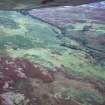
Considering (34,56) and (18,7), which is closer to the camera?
(34,56)

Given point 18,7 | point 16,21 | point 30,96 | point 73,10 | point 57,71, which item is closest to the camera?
point 30,96

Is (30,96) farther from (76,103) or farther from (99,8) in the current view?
(99,8)

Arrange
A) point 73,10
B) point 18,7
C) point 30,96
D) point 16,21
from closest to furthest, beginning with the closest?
point 30,96 → point 16,21 → point 73,10 → point 18,7

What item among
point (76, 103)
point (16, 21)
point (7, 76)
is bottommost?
point (76, 103)

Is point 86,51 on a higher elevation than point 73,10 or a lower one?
lower

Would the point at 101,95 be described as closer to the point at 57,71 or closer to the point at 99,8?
the point at 57,71

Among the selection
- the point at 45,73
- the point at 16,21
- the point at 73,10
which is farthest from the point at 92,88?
the point at 73,10
